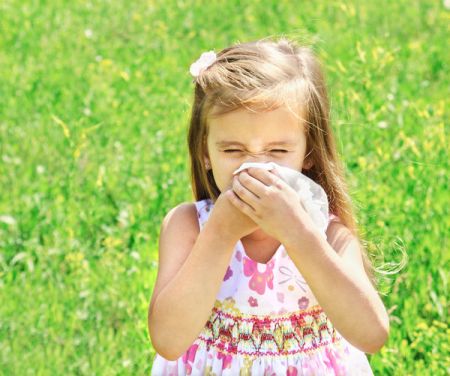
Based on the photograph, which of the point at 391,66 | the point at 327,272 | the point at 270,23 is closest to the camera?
the point at 327,272

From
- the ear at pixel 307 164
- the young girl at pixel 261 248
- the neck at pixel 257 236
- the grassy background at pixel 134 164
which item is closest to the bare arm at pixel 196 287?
the young girl at pixel 261 248

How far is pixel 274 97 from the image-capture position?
233cm

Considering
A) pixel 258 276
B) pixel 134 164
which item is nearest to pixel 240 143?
pixel 258 276

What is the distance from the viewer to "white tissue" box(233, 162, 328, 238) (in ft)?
7.47

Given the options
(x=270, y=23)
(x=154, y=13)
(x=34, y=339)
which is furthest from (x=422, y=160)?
(x=154, y=13)

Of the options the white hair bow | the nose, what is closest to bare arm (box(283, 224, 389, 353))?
the nose

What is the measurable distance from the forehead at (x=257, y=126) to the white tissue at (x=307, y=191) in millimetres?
71

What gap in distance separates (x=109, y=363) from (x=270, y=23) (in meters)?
3.78

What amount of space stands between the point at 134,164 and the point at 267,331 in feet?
6.34

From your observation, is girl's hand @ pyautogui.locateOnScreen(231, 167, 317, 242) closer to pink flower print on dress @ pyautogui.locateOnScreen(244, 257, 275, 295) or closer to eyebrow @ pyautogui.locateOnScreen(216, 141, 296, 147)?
eyebrow @ pyautogui.locateOnScreen(216, 141, 296, 147)

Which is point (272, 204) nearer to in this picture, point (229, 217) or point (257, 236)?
point (229, 217)

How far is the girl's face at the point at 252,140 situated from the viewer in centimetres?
229

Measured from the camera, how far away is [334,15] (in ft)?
21.3

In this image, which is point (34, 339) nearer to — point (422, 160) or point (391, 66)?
point (422, 160)
